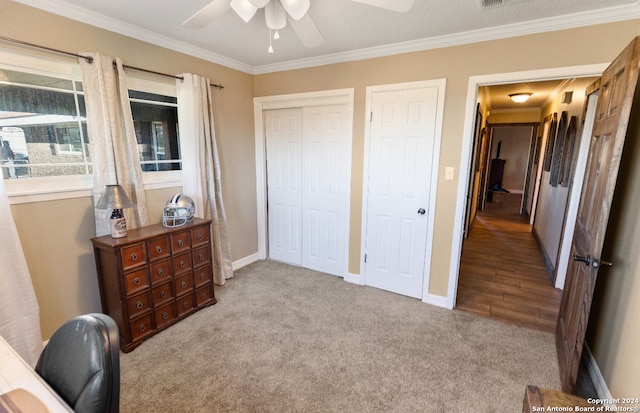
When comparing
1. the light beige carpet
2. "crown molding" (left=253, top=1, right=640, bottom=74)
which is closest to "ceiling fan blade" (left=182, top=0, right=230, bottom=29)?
"crown molding" (left=253, top=1, right=640, bottom=74)

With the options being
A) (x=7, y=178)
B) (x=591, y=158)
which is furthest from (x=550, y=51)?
(x=7, y=178)

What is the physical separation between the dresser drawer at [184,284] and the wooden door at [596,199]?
9.02 feet

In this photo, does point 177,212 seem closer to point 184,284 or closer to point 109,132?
point 184,284

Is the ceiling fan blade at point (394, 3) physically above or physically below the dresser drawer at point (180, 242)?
above

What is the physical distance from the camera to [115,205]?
213cm

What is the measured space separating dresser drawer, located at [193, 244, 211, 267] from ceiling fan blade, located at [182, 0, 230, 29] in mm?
1774

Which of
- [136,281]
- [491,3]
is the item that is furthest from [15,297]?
[491,3]

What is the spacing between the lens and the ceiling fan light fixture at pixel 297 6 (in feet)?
4.82

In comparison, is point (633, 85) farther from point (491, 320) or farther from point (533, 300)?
point (533, 300)

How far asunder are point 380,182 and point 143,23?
2431 millimetres

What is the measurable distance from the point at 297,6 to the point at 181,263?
2114mm

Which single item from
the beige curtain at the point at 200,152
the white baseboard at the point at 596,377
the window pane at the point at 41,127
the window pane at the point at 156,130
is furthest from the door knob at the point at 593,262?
the window pane at the point at 41,127

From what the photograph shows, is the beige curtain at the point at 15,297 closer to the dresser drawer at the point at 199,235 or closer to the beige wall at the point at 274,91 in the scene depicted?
the beige wall at the point at 274,91

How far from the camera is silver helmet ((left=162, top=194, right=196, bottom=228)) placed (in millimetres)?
2582
